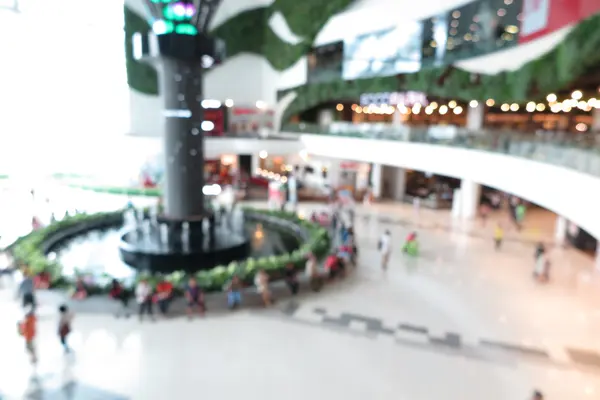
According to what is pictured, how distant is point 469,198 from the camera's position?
73.2 feet

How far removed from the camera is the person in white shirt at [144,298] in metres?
10.0

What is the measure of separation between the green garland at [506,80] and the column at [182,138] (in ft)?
37.2

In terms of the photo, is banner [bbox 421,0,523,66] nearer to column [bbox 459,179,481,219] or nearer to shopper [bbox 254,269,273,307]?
column [bbox 459,179,481,219]

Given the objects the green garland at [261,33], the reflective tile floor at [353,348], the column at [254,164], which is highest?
the green garland at [261,33]

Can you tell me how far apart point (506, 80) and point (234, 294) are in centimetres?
1497

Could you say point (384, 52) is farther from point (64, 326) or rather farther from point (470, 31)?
point (64, 326)

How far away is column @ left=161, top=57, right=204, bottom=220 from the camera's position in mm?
14031

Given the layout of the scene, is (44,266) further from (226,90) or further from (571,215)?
(226,90)

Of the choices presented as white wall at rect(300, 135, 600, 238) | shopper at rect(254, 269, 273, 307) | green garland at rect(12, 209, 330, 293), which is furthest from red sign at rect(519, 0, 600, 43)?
shopper at rect(254, 269, 273, 307)

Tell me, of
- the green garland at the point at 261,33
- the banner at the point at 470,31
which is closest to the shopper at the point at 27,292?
the banner at the point at 470,31

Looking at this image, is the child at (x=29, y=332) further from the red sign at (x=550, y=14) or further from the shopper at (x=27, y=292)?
the red sign at (x=550, y=14)

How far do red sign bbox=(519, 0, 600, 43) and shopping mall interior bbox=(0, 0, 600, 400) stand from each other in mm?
113

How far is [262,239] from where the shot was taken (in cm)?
1678

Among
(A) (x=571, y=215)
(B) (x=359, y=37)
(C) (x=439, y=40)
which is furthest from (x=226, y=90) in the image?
(A) (x=571, y=215)
